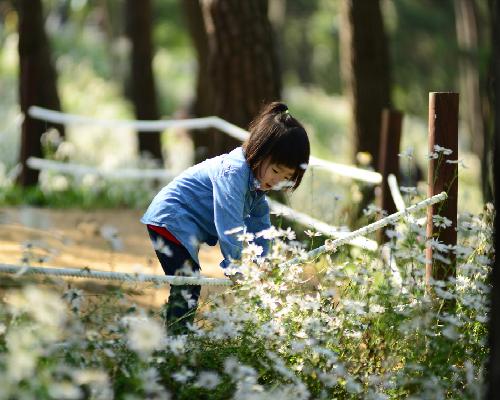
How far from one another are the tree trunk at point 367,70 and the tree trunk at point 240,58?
55.2 inches

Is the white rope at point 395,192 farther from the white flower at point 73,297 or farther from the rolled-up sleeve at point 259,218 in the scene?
the white flower at point 73,297

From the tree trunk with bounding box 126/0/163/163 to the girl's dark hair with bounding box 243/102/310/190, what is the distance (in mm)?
7135

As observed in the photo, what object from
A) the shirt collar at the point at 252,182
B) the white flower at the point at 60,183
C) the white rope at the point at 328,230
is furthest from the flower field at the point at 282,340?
the white flower at the point at 60,183

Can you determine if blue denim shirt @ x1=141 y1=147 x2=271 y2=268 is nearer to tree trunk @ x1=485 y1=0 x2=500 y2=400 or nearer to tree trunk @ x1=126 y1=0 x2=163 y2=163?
tree trunk @ x1=485 y1=0 x2=500 y2=400

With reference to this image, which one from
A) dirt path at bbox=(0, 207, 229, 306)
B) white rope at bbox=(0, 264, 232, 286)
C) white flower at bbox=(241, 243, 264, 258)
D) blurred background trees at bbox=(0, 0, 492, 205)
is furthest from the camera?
blurred background trees at bbox=(0, 0, 492, 205)

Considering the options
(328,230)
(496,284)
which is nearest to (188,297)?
(496,284)

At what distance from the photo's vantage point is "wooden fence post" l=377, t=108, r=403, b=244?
605cm

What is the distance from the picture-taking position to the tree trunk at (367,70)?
28.7ft

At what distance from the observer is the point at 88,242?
7336mm

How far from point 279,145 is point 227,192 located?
325mm

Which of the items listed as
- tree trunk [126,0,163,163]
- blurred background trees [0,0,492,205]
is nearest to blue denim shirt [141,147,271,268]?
blurred background trees [0,0,492,205]

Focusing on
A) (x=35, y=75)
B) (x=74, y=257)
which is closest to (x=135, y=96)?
(x=35, y=75)

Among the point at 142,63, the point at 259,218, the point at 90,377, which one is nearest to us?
the point at 90,377

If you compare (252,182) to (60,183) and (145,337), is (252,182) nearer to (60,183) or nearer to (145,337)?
(145,337)
